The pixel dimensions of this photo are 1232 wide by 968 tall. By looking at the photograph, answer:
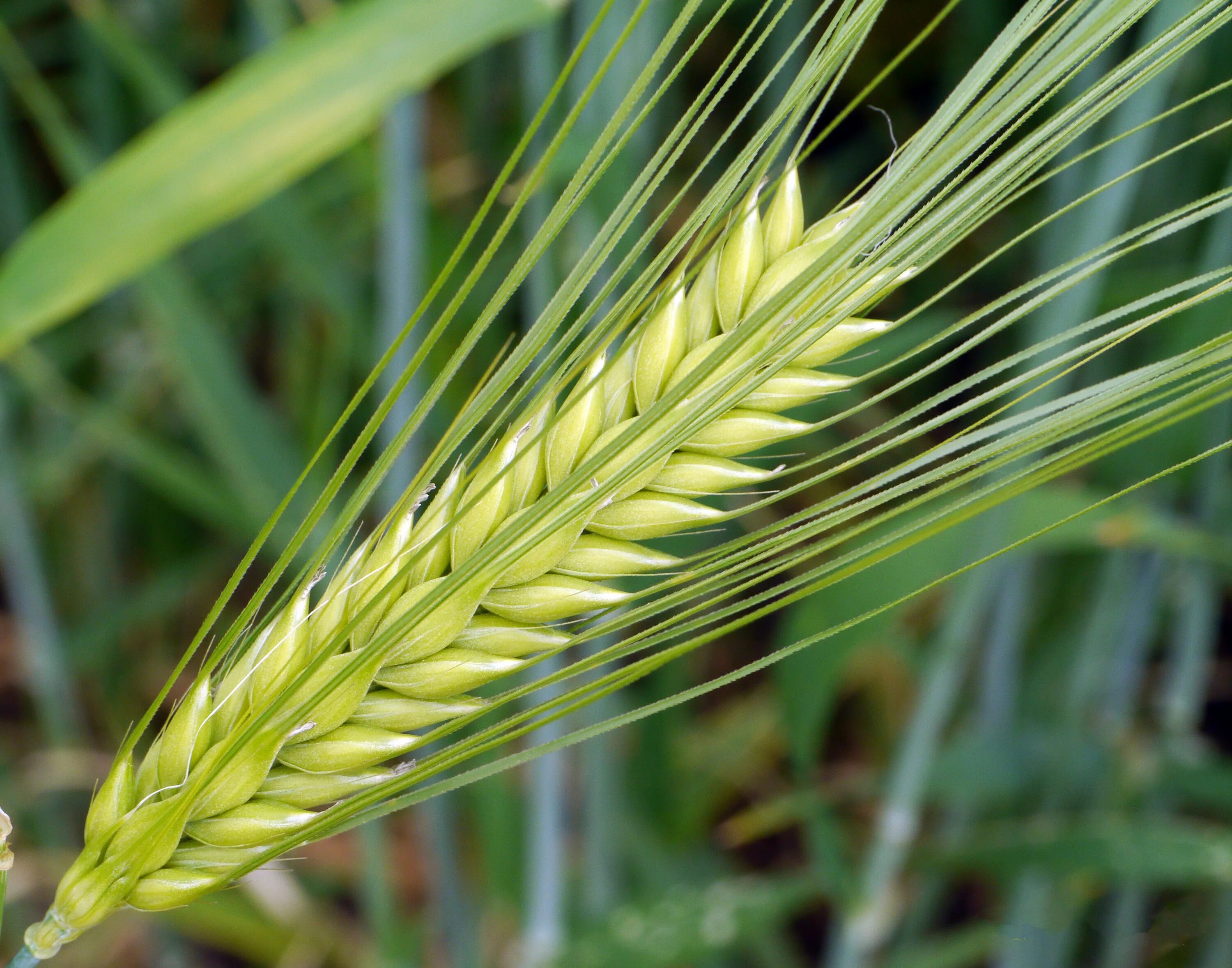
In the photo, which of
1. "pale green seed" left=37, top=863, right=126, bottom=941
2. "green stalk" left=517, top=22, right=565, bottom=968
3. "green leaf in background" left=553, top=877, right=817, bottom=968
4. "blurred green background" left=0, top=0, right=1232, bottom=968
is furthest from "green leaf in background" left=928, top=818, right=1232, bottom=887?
"pale green seed" left=37, top=863, right=126, bottom=941

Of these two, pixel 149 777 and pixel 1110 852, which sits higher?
pixel 149 777

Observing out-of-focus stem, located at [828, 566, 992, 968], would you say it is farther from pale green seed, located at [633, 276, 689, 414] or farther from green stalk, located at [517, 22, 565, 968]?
pale green seed, located at [633, 276, 689, 414]

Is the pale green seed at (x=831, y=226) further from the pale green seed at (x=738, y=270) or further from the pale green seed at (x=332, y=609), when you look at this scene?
the pale green seed at (x=332, y=609)

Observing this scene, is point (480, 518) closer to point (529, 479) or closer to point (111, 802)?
point (529, 479)

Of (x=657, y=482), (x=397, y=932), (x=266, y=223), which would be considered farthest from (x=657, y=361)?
(x=397, y=932)

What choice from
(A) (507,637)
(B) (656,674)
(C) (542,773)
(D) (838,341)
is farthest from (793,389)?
(B) (656,674)

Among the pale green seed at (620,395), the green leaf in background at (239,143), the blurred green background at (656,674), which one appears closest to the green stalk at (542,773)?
the blurred green background at (656,674)

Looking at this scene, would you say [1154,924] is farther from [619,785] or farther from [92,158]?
[92,158]
